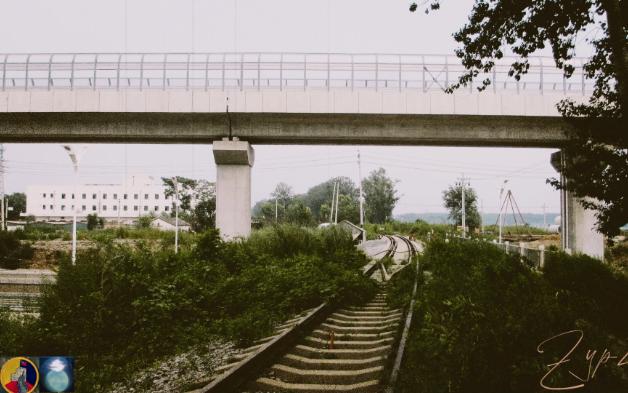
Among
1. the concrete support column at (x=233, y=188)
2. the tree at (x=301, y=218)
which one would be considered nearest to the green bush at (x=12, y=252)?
the concrete support column at (x=233, y=188)

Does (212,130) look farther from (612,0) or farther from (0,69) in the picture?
(612,0)

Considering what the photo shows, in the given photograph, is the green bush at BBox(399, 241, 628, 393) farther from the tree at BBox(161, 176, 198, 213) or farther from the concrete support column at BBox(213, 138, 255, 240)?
the tree at BBox(161, 176, 198, 213)

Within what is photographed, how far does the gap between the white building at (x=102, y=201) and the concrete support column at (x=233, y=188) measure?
108260 millimetres

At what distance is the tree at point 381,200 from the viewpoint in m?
110

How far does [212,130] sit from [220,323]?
52.3 feet

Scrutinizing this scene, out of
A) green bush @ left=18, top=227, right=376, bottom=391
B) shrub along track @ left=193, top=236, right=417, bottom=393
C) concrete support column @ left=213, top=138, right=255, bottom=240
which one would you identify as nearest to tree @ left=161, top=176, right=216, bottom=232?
concrete support column @ left=213, top=138, right=255, bottom=240

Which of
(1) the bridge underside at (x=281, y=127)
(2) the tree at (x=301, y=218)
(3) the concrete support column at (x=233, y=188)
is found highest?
(1) the bridge underside at (x=281, y=127)

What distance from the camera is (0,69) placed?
21.0 m

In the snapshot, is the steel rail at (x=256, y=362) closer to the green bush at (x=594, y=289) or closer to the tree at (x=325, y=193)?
the green bush at (x=594, y=289)

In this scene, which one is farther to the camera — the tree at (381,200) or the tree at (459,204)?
the tree at (381,200)

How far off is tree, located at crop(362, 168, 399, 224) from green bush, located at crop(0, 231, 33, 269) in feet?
293

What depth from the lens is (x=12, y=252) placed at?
25172mm

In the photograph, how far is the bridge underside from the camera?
21.9 meters

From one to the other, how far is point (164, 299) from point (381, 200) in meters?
104
